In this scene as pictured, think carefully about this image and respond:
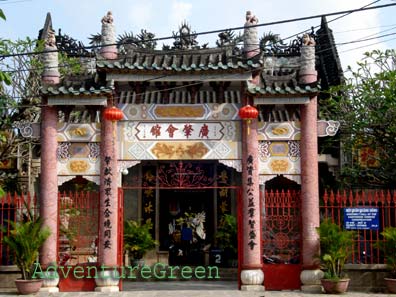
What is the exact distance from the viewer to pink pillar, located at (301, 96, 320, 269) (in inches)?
497

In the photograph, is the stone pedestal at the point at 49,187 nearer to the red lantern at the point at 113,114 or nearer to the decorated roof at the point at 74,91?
the decorated roof at the point at 74,91

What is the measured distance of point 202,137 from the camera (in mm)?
12938

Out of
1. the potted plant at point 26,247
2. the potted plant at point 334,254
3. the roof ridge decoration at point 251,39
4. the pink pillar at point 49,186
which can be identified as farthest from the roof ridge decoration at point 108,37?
the potted plant at point 334,254

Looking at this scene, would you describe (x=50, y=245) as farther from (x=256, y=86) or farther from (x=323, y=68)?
(x=323, y=68)

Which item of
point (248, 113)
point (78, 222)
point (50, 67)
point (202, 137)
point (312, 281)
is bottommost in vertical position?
point (312, 281)

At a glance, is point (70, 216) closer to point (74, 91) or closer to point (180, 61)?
point (74, 91)

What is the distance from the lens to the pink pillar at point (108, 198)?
1266 centimetres

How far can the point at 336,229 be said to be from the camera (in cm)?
1241

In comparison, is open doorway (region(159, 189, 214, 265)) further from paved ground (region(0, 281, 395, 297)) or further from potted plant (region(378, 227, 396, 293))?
potted plant (region(378, 227, 396, 293))

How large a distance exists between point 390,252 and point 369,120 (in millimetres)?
5052

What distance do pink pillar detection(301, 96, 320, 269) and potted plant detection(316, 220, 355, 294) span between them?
0.71 feet

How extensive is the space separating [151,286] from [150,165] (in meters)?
5.16

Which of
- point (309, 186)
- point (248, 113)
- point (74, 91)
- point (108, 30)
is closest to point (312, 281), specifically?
point (309, 186)

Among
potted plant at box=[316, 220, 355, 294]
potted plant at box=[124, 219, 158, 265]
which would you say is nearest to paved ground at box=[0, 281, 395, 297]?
potted plant at box=[316, 220, 355, 294]
